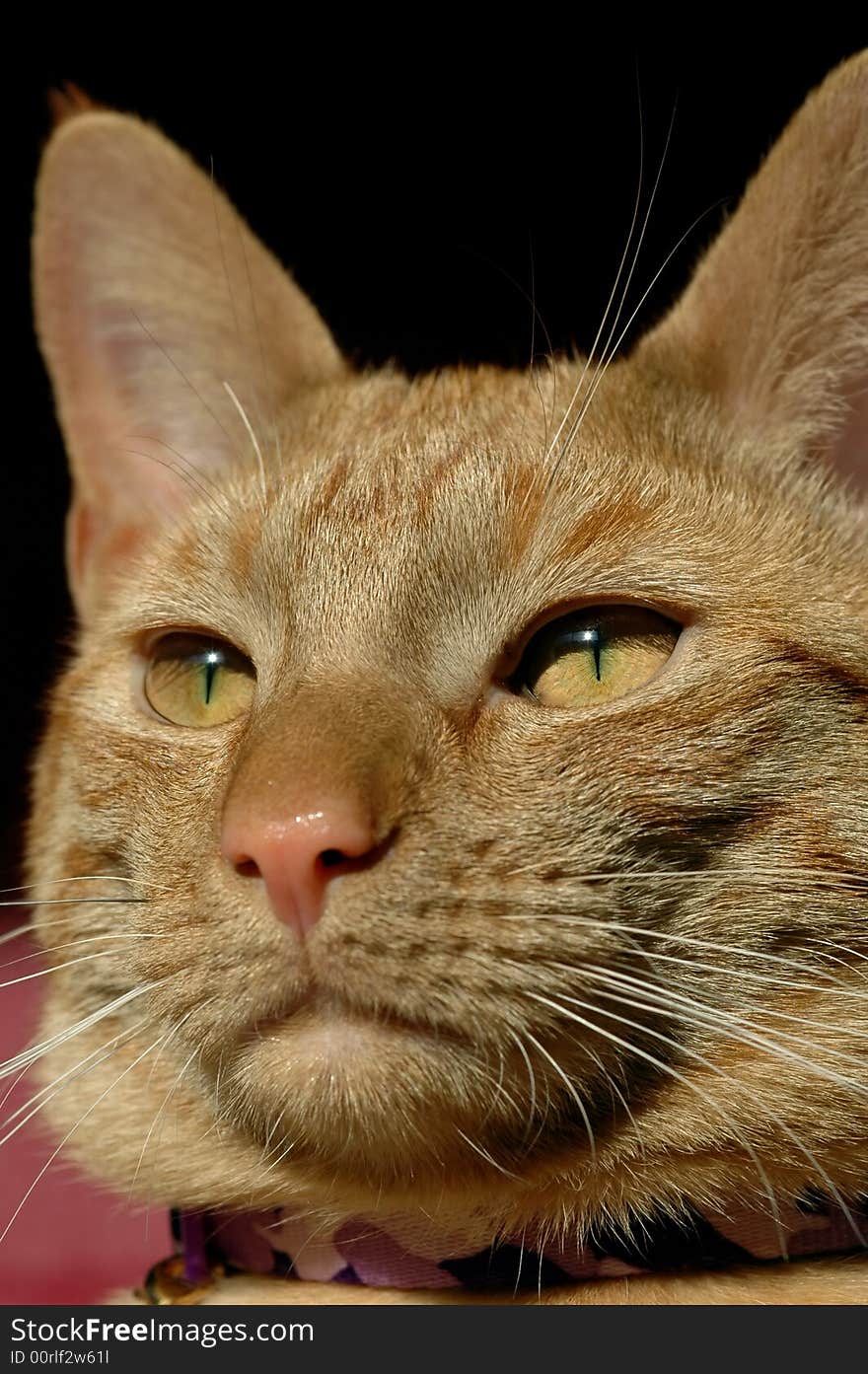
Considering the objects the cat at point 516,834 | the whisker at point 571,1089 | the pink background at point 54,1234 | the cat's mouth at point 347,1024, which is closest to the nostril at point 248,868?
the cat at point 516,834

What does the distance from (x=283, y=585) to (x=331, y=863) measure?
52 cm

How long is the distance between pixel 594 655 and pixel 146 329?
1.14 meters

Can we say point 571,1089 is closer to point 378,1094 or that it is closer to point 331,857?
point 378,1094

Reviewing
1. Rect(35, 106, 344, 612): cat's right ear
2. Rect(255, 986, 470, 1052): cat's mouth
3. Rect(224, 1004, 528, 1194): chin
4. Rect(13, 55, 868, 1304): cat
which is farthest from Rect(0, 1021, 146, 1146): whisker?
Rect(35, 106, 344, 612): cat's right ear

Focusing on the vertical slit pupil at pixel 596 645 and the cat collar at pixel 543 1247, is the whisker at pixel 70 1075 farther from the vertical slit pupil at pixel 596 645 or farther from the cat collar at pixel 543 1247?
the vertical slit pupil at pixel 596 645

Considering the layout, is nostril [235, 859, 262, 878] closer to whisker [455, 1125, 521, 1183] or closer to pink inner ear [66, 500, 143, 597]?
whisker [455, 1125, 521, 1183]

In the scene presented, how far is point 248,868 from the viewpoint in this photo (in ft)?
4.11

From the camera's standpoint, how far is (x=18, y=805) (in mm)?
3471

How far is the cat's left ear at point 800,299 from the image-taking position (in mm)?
1547

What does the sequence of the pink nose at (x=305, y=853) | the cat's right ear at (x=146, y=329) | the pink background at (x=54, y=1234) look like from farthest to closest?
the pink background at (x=54, y=1234), the cat's right ear at (x=146, y=329), the pink nose at (x=305, y=853)

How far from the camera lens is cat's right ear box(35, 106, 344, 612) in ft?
6.52

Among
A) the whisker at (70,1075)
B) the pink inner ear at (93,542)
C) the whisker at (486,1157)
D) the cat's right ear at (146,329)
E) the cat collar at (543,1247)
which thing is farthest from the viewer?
the pink inner ear at (93,542)

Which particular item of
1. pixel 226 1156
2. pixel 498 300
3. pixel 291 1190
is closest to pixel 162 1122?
pixel 226 1156

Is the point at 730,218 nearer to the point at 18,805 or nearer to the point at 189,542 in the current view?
the point at 189,542
